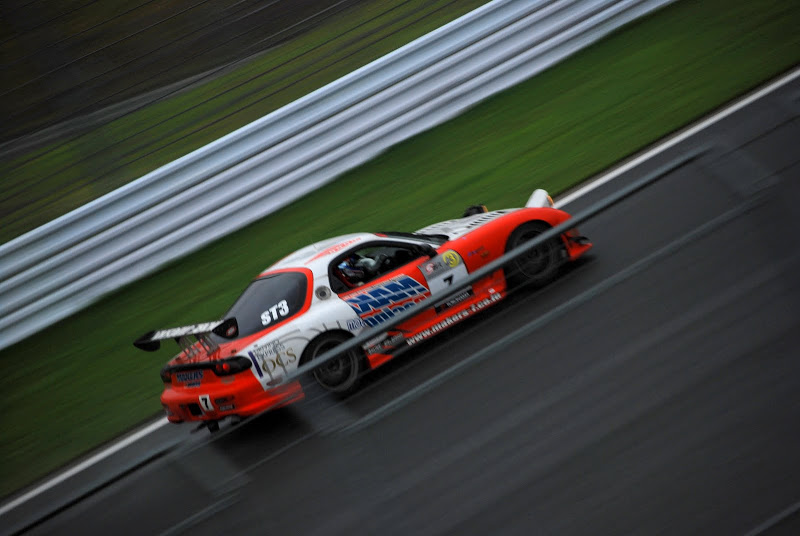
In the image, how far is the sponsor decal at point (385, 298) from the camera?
6191 mm

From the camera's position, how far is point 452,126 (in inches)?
386

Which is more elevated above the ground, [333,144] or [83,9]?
[83,9]

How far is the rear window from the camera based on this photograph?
19.9 ft

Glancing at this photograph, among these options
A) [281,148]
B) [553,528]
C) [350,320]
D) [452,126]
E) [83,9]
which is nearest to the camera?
[553,528]

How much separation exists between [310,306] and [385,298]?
595mm

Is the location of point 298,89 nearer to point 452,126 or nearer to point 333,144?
point 333,144

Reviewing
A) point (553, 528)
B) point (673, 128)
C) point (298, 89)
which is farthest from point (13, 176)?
point (553, 528)

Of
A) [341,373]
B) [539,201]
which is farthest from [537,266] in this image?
[539,201]

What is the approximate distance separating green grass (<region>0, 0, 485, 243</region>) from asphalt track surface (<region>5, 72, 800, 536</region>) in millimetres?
7078

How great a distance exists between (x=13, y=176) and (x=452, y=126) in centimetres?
514

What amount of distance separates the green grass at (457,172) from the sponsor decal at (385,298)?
2.18 metres

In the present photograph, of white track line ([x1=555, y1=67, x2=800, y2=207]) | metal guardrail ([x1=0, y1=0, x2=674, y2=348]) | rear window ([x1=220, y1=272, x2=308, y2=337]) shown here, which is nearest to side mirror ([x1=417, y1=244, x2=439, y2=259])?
rear window ([x1=220, y1=272, x2=308, y2=337])

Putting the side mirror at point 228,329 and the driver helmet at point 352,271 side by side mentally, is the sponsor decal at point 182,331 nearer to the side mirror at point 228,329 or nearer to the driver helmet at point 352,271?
the side mirror at point 228,329

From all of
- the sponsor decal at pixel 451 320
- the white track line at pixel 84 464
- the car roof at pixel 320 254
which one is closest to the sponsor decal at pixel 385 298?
the car roof at pixel 320 254
